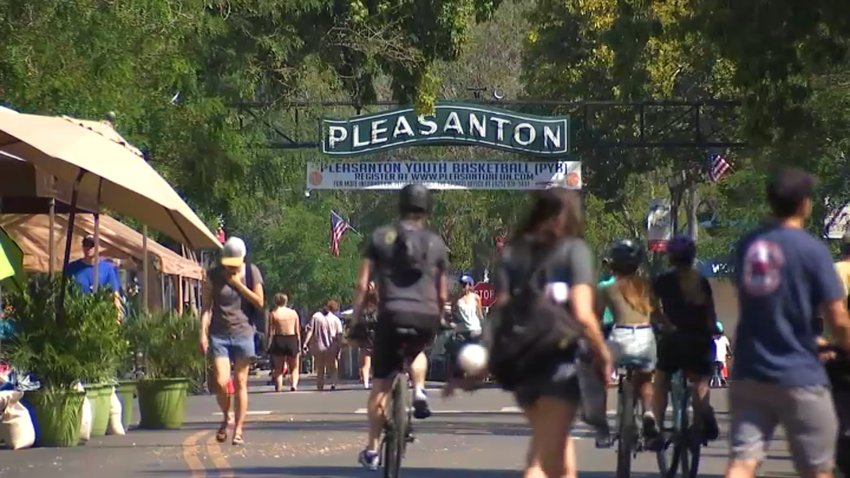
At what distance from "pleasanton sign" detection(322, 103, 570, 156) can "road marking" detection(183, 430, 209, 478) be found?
1550 cm

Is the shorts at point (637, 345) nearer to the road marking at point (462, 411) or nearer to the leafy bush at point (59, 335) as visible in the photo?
the leafy bush at point (59, 335)

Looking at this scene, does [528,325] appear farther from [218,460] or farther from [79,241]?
[79,241]

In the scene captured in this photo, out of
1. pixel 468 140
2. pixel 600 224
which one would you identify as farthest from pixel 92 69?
pixel 600 224

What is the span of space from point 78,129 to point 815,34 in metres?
6.99

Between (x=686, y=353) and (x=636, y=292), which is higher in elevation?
(x=636, y=292)

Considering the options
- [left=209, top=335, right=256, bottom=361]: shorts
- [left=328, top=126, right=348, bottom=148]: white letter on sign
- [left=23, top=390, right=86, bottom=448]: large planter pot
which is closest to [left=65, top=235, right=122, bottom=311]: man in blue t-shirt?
[left=23, top=390, right=86, bottom=448]: large planter pot

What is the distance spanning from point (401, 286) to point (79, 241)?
47.1ft

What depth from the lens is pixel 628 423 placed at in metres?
12.4

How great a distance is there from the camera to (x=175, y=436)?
17875 mm

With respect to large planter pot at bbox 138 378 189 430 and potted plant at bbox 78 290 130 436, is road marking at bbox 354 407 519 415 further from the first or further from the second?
potted plant at bbox 78 290 130 436

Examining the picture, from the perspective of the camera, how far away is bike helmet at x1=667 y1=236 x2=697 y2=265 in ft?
41.0

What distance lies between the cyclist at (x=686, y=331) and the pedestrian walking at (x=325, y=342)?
818 inches

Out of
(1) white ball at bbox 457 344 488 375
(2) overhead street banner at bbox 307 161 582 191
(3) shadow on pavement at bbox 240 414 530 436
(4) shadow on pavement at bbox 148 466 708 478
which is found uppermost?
(2) overhead street banner at bbox 307 161 582 191

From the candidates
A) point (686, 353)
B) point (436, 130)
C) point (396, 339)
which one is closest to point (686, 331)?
point (686, 353)
